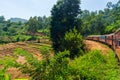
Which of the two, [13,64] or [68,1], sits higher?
[68,1]

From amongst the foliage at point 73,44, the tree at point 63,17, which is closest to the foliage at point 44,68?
the foliage at point 73,44

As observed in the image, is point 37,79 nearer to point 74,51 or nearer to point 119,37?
point 74,51

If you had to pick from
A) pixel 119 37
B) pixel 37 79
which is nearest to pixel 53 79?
pixel 37 79

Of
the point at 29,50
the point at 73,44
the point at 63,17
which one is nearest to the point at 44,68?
the point at 73,44

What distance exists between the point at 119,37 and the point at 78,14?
11.4 metres

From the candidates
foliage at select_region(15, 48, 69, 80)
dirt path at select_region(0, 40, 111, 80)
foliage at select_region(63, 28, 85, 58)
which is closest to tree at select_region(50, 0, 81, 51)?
dirt path at select_region(0, 40, 111, 80)

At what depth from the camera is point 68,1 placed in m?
36.8

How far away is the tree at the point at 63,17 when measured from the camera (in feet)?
118

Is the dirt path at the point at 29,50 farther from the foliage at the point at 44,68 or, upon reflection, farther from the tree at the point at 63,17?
the foliage at the point at 44,68

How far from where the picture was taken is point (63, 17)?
36562 mm

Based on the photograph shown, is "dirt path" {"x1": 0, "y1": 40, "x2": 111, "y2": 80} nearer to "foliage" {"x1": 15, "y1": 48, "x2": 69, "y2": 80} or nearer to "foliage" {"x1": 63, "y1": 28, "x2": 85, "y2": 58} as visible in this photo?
"foliage" {"x1": 63, "y1": 28, "x2": 85, "y2": 58}

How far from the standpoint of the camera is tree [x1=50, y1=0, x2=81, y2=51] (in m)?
36.1

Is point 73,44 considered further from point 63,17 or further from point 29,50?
point 29,50

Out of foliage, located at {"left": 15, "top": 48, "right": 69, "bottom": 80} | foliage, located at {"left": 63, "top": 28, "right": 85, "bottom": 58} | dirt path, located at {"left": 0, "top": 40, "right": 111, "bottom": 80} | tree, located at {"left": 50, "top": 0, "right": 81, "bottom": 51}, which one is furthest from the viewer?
tree, located at {"left": 50, "top": 0, "right": 81, "bottom": 51}
